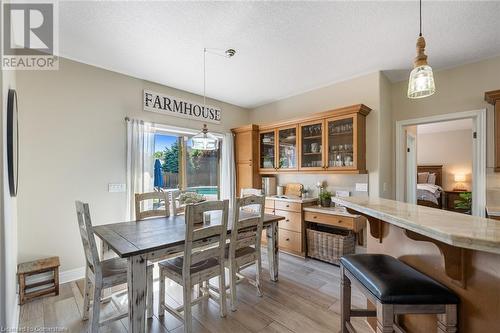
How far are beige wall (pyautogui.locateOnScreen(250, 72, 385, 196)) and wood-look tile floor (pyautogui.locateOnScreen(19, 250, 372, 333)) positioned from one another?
5.31 ft

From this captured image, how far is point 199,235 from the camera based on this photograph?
184cm

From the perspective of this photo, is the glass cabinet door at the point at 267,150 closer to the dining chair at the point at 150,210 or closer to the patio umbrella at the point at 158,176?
the patio umbrella at the point at 158,176

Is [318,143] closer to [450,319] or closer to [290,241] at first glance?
[290,241]

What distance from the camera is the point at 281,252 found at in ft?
12.1

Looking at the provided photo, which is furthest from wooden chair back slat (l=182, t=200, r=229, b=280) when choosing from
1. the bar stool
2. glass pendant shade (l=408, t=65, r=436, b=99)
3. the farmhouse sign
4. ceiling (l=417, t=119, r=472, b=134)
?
ceiling (l=417, t=119, r=472, b=134)

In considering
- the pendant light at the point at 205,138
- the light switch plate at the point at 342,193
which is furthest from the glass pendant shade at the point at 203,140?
the light switch plate at the point at 342,193

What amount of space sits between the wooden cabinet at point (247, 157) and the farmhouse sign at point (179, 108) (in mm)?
554

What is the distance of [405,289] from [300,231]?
2369mm

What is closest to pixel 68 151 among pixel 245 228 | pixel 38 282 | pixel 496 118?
pixel 38 282

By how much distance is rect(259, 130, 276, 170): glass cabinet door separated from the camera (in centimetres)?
423

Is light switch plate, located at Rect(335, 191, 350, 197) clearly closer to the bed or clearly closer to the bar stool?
the bar stool

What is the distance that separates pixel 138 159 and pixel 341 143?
115 inches

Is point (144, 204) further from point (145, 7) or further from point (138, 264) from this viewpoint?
point (145, 7)

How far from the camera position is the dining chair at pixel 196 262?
5.85 ft
